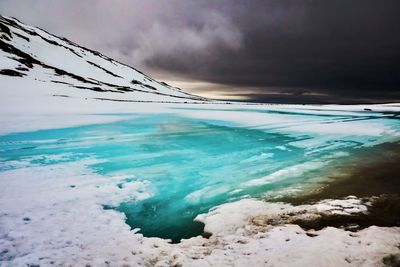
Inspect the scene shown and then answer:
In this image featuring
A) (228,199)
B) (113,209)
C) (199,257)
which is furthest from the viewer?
(228,199)

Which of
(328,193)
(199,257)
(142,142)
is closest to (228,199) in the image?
(328,193)

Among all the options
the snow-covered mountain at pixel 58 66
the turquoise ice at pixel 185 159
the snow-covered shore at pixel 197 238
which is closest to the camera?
the snow-covered shore at pixel 197 238

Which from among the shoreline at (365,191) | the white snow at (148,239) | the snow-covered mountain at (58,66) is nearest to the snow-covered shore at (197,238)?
the white snow at (148,239)

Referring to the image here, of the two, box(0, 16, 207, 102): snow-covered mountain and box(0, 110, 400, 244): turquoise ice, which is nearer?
box(0, 110, 400, 244): turquoise ice

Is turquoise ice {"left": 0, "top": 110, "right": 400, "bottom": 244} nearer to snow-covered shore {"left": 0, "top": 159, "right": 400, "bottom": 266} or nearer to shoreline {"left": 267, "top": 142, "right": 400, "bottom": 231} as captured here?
snow-covered shore {"left": 0, "top": 159, "right": 400, "bottom": 266}

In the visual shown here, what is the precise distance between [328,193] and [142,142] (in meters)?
8.24

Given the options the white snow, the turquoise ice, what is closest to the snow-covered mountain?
the turquoise ice

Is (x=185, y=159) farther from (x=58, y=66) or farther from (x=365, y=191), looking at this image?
(x=58, y=66)

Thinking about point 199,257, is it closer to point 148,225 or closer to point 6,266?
point 148,225

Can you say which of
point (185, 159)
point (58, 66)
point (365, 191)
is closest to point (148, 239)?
point (365, 191)

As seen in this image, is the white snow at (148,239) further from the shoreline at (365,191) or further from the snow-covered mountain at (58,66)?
the snow-covered mountain at (58,66)

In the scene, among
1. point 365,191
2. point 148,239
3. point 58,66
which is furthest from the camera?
point 58,66

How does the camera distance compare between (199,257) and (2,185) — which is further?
(2,185)

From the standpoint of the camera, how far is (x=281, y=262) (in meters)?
4.06
